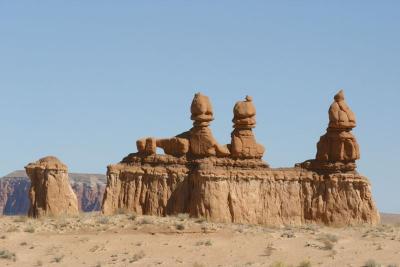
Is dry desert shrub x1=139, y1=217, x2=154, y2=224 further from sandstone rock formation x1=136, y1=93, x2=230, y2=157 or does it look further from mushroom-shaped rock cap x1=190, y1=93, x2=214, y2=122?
mushroom-shaped rock cap x1=190, y1=93, x2=214, y2=122

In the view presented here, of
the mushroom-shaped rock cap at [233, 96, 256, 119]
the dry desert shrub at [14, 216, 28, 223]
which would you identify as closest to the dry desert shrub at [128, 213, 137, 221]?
the dry desert shrub at [14, 216, 28, 223]

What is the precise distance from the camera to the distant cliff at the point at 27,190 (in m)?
138

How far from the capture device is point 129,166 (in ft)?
163

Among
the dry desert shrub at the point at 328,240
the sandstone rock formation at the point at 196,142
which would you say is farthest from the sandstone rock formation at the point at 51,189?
the dry desert shrub at the point at 328,240

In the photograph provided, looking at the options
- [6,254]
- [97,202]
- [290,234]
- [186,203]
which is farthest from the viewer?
[97,202]

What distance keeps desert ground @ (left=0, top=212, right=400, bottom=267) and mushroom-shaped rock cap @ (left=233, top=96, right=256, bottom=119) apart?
6.61 m

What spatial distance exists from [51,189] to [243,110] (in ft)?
36.3

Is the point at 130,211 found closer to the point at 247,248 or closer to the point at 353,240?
the point at 247,248

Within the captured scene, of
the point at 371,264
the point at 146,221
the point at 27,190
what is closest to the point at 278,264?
the point at 371,264

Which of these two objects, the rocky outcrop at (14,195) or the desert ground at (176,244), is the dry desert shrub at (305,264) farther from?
the rocky outcrop at (14,195)

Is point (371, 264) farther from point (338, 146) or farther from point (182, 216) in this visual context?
point (338, 146)

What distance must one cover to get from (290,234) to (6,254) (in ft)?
43.9

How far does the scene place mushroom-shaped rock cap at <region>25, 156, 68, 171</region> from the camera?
48844 mm

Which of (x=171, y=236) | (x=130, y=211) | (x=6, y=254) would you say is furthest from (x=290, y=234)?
(x=6, y=254)
